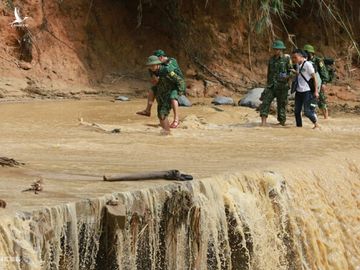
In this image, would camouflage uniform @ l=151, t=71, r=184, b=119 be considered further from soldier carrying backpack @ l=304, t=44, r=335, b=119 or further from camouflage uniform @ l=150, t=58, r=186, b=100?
soldier carrying backpack @ l=304, t=44, r=335, b=119

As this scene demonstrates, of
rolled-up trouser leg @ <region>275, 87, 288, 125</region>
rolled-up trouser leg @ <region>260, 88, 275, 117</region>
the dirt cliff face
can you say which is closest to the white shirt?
rolled-up trouser leg @ <region>275, 87, 288, 125</region>

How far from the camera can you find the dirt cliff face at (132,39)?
1870 centimetres

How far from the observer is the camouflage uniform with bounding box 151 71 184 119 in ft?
40.8

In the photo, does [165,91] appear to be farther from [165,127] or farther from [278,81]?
[278,81]

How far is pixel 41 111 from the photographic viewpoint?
15.0 metres

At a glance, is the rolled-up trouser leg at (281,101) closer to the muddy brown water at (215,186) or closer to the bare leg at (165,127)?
the muddy brown water at (215,186)

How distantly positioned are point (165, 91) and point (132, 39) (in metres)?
8.27

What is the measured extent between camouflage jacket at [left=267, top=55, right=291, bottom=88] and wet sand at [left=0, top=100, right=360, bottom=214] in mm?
730

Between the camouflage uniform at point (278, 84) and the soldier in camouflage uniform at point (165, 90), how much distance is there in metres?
1.98

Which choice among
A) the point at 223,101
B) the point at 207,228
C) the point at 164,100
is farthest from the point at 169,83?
the point at 223,101

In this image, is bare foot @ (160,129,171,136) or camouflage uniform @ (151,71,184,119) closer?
bare foot @ (160,129,171,136)

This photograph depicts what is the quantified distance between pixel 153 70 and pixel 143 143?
157 centimetres

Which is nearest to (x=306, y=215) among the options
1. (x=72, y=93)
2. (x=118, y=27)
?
(x=72, y=93)

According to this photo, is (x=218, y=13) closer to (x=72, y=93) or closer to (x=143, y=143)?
(x=72, y=93)
